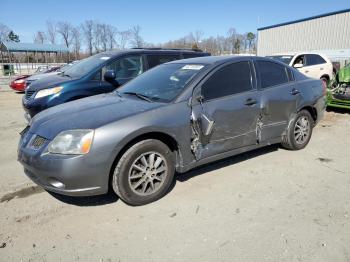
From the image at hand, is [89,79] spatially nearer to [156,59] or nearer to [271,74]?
[156,59]

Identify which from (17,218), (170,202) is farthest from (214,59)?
(17,218)

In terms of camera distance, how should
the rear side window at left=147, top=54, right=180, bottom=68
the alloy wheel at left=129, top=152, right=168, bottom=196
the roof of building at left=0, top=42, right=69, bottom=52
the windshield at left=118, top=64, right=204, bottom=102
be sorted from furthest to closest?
the roof of building at left=0, top=42, right=69, bottom=52, the rear side window at left=147, top=54, right=180, bottom=68, the windshield at left=118, top=64, right=204, bottom=102, the alloy wheel at left=129, top=152, right=168, bottom=196

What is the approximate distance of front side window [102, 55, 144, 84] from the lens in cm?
686

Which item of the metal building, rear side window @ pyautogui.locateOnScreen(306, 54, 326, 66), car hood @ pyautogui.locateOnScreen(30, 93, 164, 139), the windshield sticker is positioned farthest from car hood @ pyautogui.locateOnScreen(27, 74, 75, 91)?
the metal building

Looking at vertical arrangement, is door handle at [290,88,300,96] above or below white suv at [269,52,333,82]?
below

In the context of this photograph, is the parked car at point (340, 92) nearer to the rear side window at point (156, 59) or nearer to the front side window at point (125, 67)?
the rear side window at point (156, 59)

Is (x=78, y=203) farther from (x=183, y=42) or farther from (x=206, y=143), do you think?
(x=183, y=42)

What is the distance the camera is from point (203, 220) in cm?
331

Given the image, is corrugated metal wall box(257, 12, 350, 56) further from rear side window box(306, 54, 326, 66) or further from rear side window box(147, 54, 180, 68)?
rear side window box(147, 54, 180, 68)

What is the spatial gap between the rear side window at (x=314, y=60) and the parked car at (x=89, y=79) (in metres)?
7.04

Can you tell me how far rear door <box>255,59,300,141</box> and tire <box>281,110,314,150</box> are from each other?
6.1 inches

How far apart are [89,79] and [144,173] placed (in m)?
3.60

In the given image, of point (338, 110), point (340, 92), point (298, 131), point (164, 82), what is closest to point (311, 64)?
point (338, 110)

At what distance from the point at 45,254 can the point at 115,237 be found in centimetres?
60
